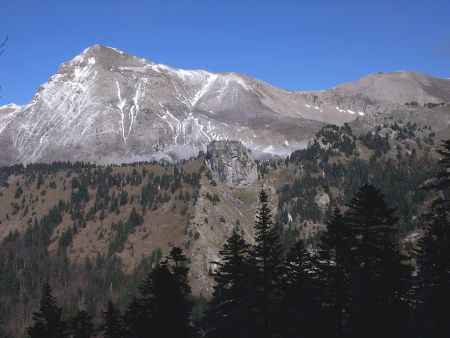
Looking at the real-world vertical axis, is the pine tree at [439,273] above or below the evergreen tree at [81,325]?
above


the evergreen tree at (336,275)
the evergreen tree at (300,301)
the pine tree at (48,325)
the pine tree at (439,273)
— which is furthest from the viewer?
the pine tree at (48,325)

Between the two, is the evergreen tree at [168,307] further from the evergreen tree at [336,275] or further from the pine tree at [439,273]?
the pine tree at [439,273]

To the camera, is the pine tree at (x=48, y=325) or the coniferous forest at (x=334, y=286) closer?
the coniferous forest at (x=334, y=286)

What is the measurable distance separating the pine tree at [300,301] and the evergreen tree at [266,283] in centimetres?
89

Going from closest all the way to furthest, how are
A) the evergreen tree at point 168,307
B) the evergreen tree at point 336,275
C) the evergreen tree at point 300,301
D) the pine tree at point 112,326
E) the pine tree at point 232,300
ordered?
the evergreen tree at point 336,275 < the evergreen tree at point 300,301 < the pine tree at point 232,300 < the evergreen tree at point 168,307 < the pine tree at point 112,326

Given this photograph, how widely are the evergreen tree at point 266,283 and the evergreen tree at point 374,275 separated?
826 cm

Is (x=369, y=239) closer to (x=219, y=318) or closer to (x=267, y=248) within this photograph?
(x=267, y=248)

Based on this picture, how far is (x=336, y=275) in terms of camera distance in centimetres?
4353

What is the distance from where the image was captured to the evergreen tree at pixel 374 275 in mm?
38406

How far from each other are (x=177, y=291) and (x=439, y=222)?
76.9 feet

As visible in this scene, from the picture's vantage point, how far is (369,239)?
Result: 40312 mm

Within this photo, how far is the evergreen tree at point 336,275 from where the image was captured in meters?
43.1

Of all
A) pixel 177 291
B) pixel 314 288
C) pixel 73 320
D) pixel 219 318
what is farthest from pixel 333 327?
pixel 73 320

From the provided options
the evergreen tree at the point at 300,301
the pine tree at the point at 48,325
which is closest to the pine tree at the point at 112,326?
the pine tree at the point at 48,325
